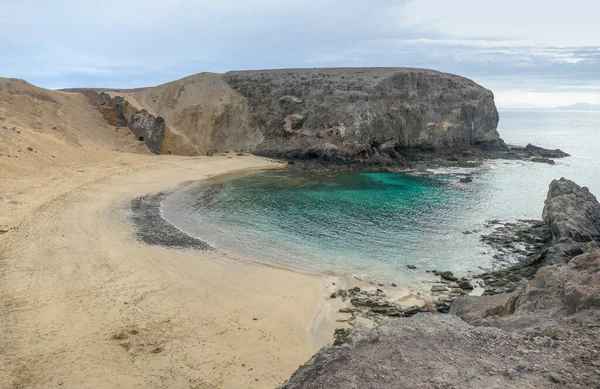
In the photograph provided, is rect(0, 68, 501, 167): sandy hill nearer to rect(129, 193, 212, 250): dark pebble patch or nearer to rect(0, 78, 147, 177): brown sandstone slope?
rect(0, 78, 147, 177): brown sandstone slope

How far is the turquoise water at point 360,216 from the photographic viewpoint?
70.7ft

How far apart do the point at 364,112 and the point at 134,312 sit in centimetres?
4702

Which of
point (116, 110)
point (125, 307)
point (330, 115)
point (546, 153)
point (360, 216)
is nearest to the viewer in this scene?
point (125, 307)

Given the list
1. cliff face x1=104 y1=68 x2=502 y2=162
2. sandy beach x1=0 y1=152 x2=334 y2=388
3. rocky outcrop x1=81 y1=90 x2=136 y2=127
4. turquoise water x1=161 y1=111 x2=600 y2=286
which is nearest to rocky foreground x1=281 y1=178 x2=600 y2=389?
sandy beach x1=0 y1=152 x2=334 y2=388

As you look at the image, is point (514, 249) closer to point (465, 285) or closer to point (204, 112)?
point (465, 285)

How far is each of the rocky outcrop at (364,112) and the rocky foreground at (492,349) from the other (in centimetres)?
4354

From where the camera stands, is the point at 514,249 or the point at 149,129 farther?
the point at 149,129

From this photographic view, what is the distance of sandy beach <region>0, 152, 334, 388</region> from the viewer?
35.9 ft

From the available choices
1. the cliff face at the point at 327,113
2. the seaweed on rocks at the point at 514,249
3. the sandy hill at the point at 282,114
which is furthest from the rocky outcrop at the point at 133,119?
the seaweed on rocks at the point at 514,249

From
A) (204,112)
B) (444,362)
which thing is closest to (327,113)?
(204,112)

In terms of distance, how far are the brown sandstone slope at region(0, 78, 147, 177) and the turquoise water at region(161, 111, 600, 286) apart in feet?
41.8

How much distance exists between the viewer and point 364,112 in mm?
56438

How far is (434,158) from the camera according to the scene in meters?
59.2

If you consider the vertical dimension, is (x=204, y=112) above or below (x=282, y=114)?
above
